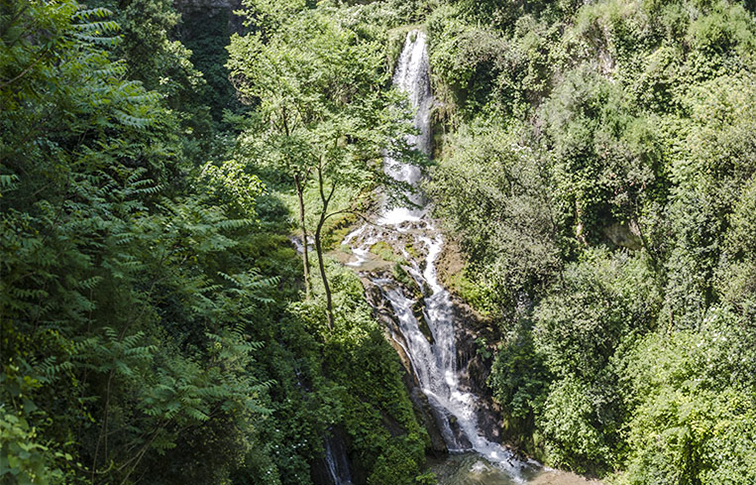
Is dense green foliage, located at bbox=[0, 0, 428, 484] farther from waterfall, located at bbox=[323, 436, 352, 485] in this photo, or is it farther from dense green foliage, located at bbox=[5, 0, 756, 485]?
waterfall, located at bbox=[323, 436, 352, 485]

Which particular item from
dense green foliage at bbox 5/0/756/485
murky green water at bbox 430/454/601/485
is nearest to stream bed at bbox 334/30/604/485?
murky green water at bbox 430/454/601/485

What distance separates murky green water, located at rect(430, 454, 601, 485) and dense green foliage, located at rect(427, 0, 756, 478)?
1.36 feet

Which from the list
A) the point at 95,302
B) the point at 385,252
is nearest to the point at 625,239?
the point at 385,252

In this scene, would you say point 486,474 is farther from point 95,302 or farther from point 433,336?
point 95,302

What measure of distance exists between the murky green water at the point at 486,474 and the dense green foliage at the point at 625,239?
1.36 ft

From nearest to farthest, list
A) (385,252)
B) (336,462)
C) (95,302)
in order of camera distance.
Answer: (95,302) → (336,462) → (385,252)

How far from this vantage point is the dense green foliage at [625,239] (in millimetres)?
10852

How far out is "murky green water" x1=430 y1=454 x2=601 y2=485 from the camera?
11.9 metres

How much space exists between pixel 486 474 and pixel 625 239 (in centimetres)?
802

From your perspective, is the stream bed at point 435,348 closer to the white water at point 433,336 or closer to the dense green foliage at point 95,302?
the white water at point 433,336

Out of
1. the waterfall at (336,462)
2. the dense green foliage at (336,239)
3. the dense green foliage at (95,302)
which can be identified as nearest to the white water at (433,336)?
the dense green foliage at (336,239)

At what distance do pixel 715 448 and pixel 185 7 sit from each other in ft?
99.3

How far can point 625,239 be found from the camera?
49.4ft

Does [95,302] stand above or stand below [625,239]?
above
